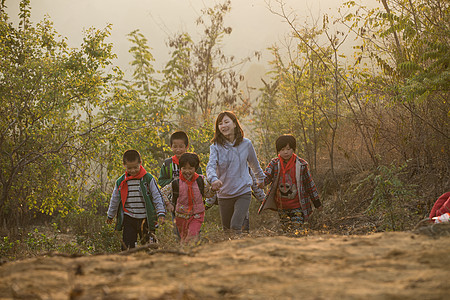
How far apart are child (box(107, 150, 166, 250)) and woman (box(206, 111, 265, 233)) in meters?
0.76

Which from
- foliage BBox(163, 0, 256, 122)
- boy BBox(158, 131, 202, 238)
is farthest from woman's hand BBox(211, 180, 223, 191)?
foliage BBox(163, 0, 256, 122)

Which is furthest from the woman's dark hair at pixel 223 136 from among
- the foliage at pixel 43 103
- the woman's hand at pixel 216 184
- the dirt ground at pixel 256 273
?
the foliage at pixel 43 103

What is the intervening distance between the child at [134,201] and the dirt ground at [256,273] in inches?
108

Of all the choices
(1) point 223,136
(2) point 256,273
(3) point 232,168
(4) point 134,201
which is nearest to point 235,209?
(3) point 232,168

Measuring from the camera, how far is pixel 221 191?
543cm

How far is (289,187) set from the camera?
5.91 m

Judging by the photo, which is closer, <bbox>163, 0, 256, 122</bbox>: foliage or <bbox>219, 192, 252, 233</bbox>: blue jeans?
<bbox>219, 192, 252, 233</bbox>: blue jeans

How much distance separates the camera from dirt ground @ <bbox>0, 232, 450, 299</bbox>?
1.86 m

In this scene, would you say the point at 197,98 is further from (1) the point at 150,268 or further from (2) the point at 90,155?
(1) the point at 150,268

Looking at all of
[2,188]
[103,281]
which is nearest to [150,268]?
[103,281]

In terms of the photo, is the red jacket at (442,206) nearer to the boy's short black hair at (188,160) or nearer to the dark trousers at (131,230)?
the boy's short black hair at (188,160)

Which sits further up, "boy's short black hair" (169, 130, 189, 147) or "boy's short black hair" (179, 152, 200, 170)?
"boy's short black hair" (169, 130, 189, 147)

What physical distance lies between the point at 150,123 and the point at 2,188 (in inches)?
125

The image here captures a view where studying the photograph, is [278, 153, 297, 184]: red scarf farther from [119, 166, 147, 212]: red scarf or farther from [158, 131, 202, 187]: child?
[119, 166, 147, 212]: red scarf
